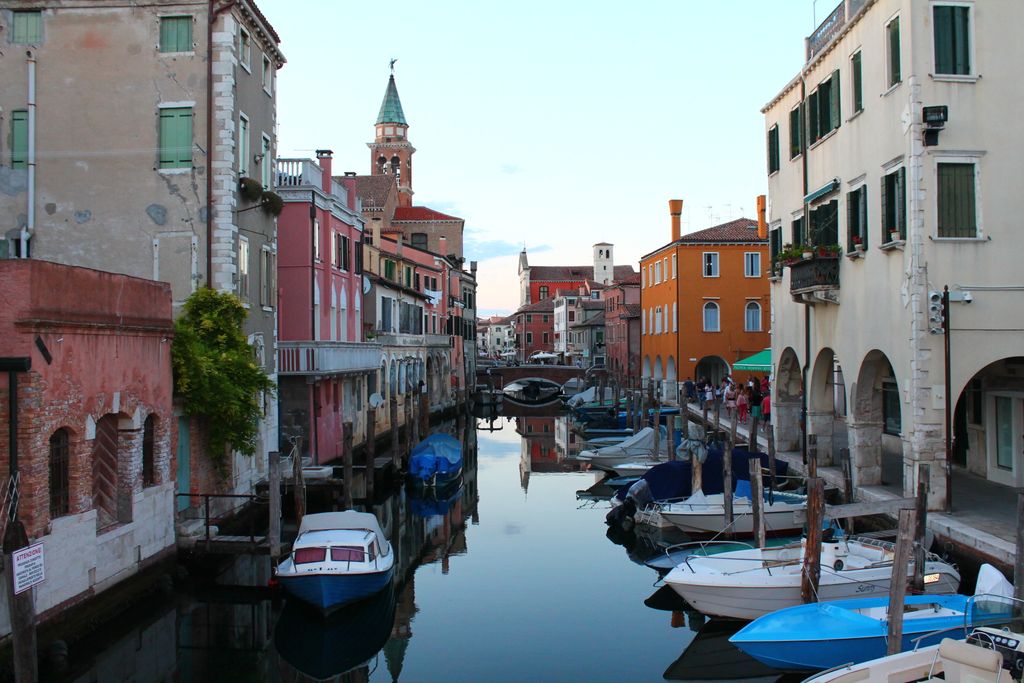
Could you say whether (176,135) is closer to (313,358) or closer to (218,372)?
(218,372)

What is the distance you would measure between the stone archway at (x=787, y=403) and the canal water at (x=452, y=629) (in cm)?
Answer: 587

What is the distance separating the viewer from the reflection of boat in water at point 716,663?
473 inches

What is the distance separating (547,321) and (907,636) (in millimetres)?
97224

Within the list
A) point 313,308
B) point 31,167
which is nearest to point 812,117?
point 313,308

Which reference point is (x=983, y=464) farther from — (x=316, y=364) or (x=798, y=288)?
(x=316, y=364)

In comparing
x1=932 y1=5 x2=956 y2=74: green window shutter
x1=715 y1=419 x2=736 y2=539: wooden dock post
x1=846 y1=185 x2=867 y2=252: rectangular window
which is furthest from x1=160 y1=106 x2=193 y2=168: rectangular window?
x1=932 y1=5 x2=956 y2=74: green window shutter

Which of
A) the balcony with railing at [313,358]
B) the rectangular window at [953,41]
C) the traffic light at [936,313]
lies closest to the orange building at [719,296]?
the balcony with railing at [313,358]

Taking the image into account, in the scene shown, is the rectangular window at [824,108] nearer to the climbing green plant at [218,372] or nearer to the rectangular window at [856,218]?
the rectangular window at [856,218]

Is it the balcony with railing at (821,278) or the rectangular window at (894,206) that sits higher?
the rectangular window at (894,206)

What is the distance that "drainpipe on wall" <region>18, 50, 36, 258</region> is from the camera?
18922 millimetres

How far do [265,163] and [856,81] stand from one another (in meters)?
13.4

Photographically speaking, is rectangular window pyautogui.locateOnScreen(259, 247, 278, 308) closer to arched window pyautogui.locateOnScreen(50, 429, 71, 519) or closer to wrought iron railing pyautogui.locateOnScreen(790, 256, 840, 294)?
arched window pyautogui.locateOnScreen(50, 429, 71, 519)

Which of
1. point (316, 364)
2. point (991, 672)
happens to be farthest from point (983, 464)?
point (316, 364)

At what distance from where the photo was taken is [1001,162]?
15.2 meters
